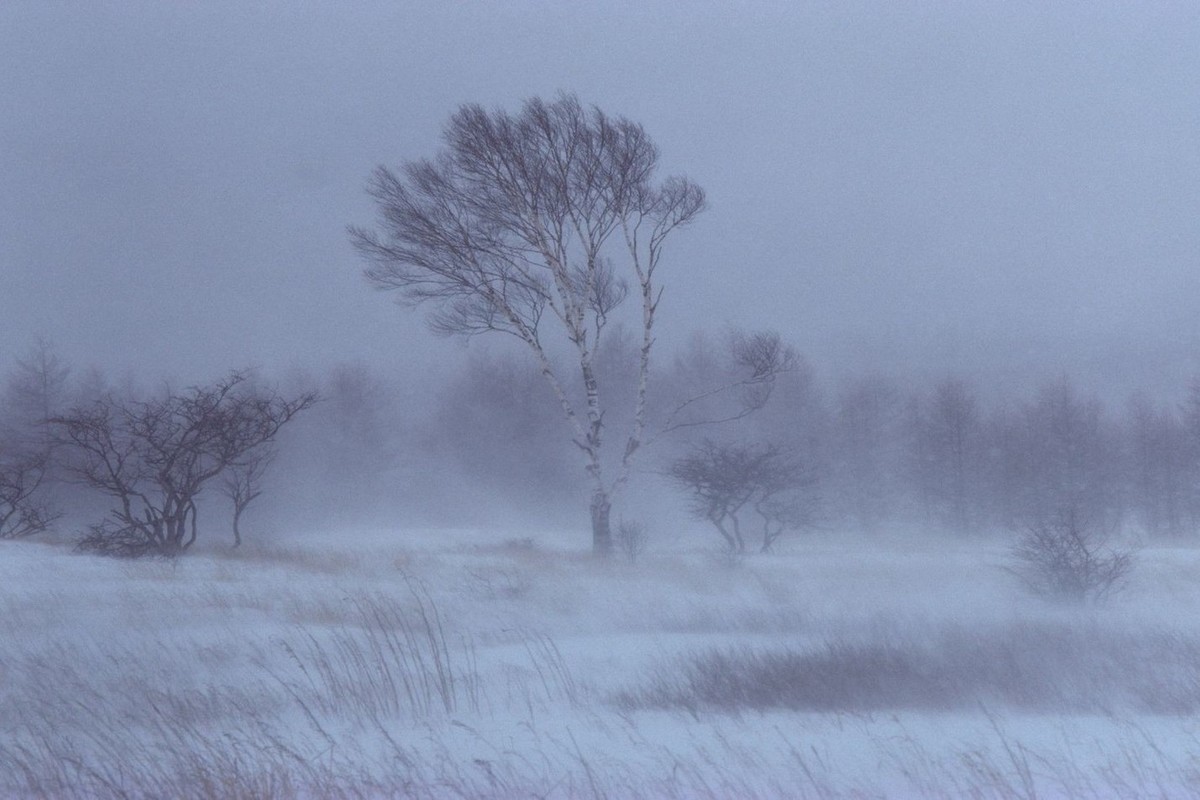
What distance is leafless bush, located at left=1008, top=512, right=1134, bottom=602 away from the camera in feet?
39.4

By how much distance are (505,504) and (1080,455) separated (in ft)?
89.0

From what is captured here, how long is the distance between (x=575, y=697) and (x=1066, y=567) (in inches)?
343

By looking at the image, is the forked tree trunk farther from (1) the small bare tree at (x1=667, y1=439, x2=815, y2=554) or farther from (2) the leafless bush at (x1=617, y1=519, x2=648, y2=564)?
(1) the small bare tree at (x1=667, y1=439, x2=815, y2=554)

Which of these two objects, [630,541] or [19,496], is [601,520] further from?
[19,496]

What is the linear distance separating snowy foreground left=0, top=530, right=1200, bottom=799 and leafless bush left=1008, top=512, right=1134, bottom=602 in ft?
4.60

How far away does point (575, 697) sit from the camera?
598 centimetres

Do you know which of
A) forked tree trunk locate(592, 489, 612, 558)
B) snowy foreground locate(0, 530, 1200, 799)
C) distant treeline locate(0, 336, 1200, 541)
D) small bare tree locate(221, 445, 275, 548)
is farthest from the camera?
distant treeline locate(0, 336, 1200, 541)

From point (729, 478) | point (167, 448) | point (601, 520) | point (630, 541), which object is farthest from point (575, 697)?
point (729, 478)


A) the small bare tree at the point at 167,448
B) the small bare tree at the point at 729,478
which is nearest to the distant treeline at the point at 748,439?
the small bare tree at the point at 729,478

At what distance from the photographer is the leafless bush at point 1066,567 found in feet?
39.4

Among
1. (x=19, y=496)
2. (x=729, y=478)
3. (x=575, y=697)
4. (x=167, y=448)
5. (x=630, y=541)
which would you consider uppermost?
(x=167, y=448)

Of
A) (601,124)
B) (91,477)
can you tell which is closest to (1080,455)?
(601,124)

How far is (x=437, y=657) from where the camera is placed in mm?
6242

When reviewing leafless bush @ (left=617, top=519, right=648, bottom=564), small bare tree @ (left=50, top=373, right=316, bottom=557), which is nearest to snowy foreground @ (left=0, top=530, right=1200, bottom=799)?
small bare tree @ (left=50, top=373, right=316, bottom=557)
